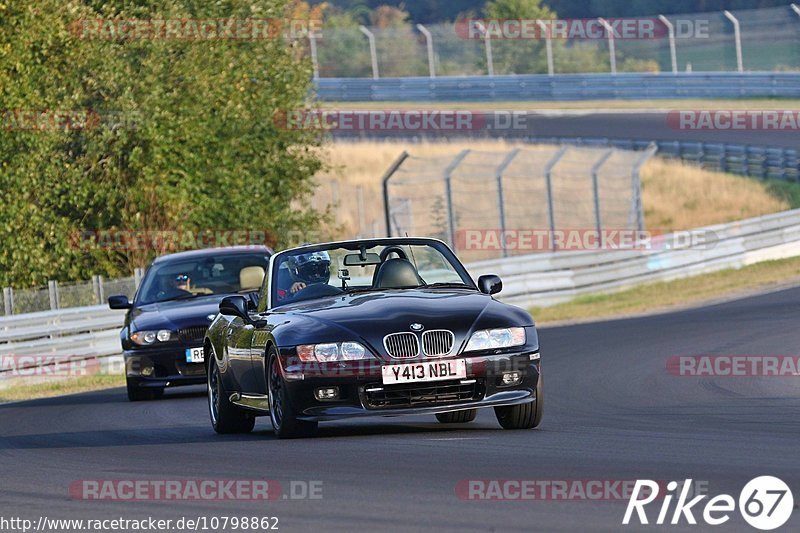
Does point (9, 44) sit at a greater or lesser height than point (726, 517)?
greater

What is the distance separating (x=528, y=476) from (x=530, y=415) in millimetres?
2542

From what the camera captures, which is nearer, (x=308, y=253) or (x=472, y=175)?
(x=308, y=253)

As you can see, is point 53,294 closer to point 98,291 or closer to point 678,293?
point 98,291

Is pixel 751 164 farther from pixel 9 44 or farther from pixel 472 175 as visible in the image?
pixel 9 44

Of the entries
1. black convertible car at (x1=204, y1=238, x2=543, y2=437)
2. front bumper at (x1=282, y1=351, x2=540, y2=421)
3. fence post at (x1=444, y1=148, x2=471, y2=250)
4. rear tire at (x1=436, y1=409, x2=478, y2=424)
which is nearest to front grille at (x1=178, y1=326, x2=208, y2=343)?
rear tire at (x1=436, y1=409, x2=478, y2=424)

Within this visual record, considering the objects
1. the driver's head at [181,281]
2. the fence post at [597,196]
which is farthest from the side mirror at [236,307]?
the fence post at [597,196]

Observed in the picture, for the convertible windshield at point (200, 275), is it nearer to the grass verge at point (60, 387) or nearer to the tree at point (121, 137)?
the grass verge at point (60, 387)

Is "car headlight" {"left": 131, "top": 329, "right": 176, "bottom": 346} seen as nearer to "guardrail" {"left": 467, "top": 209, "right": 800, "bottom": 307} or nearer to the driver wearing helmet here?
the driver wearing helmet

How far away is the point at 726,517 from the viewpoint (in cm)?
675

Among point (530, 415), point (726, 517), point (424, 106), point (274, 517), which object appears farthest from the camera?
point (424, 106)

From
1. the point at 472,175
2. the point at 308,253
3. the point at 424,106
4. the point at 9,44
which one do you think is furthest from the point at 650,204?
the point at 308,253

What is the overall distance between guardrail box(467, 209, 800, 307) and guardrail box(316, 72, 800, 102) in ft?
52.0

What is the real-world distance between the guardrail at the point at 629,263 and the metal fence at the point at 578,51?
14.4 meters

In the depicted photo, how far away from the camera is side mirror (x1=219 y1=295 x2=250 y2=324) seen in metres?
11.7
